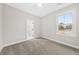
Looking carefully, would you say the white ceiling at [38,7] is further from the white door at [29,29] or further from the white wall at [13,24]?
the white door at [29,29]

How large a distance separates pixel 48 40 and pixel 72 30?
0.52 metres

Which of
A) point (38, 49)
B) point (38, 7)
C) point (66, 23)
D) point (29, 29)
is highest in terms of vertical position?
point (38, 7)

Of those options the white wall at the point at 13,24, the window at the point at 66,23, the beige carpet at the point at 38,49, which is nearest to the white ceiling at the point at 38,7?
the white wall at the point at 13,24

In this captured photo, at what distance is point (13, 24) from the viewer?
215 centimetres

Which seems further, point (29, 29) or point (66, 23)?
point (29, 29)

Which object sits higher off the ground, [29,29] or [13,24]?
[13,24]

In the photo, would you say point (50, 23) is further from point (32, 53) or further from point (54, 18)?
point (32, 53)

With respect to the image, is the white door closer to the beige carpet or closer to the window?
the beige carpet

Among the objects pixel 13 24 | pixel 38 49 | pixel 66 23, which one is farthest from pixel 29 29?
pixel 66 23

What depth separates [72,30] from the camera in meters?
2.11

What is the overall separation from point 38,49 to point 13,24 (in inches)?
27.9

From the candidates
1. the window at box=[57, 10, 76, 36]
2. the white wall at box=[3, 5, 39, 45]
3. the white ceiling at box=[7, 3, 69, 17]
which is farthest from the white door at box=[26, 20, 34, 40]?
the window at box=[57, 10, 76, 36]

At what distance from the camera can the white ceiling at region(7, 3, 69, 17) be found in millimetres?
2154

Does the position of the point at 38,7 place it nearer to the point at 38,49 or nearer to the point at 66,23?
the point at 66,23
